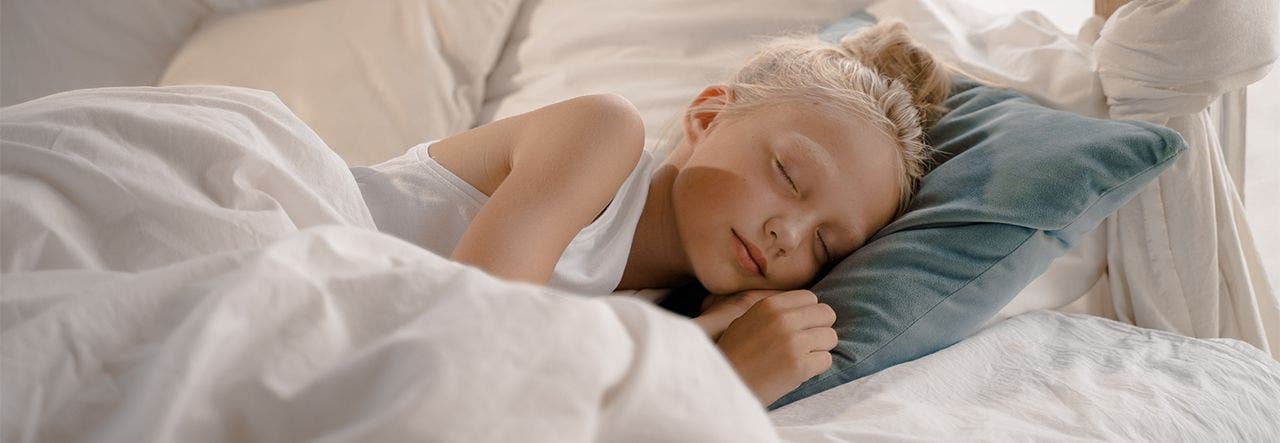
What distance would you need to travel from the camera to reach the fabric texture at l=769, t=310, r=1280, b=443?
33.0 inches

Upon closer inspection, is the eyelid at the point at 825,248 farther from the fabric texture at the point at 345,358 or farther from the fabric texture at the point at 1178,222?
the fabric texture at the point at 345,358

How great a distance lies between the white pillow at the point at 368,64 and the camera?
5.27 feet

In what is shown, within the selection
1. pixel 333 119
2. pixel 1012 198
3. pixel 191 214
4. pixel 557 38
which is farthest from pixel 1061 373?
pixel 333 119

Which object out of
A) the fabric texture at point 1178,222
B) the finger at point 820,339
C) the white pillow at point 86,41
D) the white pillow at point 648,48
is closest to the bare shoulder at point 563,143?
the finger at point 820,339

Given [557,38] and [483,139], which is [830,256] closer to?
[483,139]

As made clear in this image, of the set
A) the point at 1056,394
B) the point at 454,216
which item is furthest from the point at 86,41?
the point at 1056,394

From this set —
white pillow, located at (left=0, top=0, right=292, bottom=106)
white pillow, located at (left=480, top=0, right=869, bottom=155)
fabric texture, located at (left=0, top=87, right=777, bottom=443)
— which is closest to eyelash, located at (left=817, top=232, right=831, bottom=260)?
white pillow, located at (left=480, top=0, right=869, bottom=155)

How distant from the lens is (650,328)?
0.47 m

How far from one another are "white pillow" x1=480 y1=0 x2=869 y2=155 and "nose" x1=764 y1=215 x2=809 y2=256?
1.32ft

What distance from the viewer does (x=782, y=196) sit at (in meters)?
1.05

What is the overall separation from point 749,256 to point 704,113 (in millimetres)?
230

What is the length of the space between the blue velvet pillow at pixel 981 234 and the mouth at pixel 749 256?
0.20ft

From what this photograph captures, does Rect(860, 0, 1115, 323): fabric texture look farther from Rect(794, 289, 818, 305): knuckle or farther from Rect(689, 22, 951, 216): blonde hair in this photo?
Rect(794, 289, 818, 305): knuckle

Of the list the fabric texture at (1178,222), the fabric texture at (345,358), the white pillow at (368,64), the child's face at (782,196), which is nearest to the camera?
the fabric texture at (345,358)
